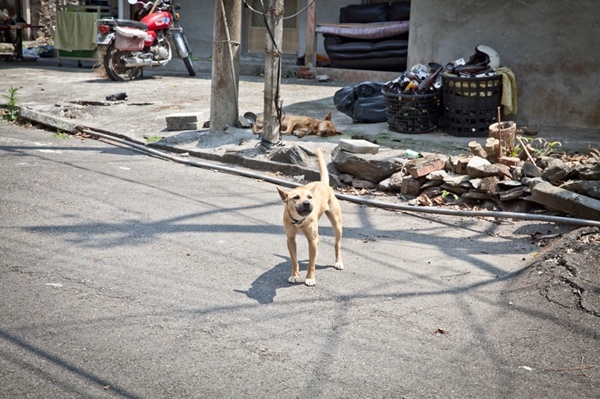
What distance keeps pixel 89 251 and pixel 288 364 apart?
2.39 meters

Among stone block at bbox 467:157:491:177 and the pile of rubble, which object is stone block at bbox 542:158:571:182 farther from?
stone block at bbox 467:157:491:177

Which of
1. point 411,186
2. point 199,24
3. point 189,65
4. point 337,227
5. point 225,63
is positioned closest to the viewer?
point 337,227

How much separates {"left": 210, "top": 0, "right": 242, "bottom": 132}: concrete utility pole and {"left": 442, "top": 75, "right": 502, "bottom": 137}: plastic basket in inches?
115

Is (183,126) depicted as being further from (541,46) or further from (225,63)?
(541,46)

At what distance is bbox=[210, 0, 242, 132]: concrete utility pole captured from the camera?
31.6ft

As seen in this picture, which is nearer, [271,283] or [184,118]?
[271,283]

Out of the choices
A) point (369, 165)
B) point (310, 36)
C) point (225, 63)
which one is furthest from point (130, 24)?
point (369, 165)

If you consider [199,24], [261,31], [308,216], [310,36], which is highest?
[199,24]

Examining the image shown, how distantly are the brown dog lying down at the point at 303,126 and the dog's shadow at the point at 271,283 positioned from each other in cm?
458

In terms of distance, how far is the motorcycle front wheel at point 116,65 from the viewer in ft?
49.2

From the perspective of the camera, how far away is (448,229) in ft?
22.5

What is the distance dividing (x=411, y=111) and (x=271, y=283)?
5.51 metres

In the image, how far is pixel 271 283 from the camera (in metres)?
5.18

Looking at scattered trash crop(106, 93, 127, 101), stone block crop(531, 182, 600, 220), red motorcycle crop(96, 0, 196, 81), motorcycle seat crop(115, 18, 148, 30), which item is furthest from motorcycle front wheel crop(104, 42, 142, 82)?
stone block crop(531, 182, 600, 220)
